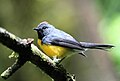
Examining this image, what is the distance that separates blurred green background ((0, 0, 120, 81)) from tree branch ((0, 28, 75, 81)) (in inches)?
68.6

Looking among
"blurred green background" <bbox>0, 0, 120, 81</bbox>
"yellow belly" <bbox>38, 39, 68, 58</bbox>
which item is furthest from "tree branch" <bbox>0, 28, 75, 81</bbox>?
"blurred green background" <bbox>0, 0, 120, 81</bbox>

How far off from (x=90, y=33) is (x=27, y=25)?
4.15 ft

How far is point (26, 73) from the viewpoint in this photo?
224 inches

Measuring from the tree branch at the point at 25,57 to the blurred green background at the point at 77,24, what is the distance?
1.74 m

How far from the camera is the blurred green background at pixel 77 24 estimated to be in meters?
4.20

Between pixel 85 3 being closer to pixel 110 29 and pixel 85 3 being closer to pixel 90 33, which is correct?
pixel 90 33

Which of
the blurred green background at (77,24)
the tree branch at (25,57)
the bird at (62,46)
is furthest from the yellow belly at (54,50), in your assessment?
the blurred green background at (77,24)

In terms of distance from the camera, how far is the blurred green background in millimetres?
4196

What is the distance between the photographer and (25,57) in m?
1.78

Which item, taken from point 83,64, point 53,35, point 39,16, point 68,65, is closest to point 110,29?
point 53,35

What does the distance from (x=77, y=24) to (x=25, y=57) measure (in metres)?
3.46

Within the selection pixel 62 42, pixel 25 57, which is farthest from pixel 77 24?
pixel 25 57

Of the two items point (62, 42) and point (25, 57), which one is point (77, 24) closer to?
point (62, 42)

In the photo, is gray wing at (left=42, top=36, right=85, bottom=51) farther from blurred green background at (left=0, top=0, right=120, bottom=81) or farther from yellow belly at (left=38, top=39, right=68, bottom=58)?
blurred green background at (left=0, top=0, right=120, bottom=81)
